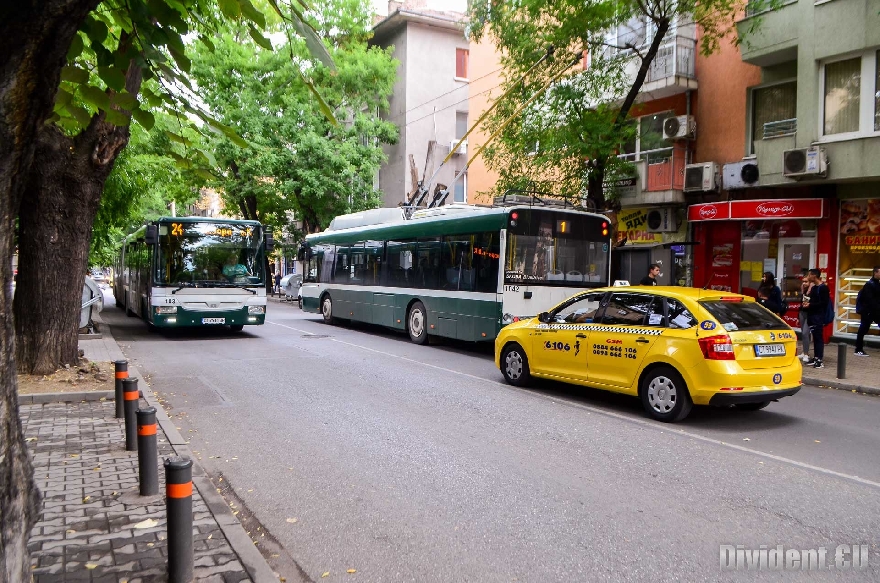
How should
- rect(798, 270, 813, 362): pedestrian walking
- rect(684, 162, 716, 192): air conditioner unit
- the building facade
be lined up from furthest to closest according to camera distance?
1. the building facade
2. rect(684, 162, 716, 192): air conditioner unit
3. rect(798, 270, 813, 362): pedestrian walking

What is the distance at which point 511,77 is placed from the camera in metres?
17.4

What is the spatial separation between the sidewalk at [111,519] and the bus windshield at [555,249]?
7415 mm

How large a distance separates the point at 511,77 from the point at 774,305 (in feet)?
27.6

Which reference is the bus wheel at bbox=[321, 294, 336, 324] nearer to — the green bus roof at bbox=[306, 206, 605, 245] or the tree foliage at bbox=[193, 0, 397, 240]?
the green bus roof at bbox=[306, 206, 605, 245]

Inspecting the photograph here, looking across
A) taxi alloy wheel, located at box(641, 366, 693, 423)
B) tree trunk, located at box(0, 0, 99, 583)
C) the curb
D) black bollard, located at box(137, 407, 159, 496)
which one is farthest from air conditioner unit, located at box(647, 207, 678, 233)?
tree trunk, located at box(0, 0, 99, 583)

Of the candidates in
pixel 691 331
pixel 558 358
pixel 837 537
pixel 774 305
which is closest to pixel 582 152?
pixel 774 305

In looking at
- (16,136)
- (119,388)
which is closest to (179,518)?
(16,136)

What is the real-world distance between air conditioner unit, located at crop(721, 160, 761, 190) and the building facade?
18.2m

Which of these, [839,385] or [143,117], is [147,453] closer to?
[143,117]

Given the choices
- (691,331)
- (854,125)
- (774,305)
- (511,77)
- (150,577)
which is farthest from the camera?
(511,77)

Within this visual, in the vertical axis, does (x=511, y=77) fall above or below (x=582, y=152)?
above

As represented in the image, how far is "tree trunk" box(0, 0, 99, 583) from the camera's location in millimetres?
2754

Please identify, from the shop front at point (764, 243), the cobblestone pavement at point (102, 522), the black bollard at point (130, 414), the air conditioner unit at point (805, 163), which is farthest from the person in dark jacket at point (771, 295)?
the black bollard at point (130, 414)

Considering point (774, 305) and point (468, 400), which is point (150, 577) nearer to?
point (468, 400)
